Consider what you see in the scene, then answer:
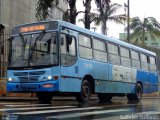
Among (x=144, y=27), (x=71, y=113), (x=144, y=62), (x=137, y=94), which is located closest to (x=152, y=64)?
(x=144, y=62)

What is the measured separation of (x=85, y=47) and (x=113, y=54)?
3176 mm

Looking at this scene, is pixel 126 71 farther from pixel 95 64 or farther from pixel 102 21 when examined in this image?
pixel 102 21

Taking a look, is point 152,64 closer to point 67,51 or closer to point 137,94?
point 137,94

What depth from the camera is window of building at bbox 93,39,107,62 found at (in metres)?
18.3

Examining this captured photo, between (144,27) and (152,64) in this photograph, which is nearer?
(152,64)

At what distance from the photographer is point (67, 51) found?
15891 mm

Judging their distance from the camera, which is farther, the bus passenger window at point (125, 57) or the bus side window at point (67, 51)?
the bus passenger window at point (125, 57)

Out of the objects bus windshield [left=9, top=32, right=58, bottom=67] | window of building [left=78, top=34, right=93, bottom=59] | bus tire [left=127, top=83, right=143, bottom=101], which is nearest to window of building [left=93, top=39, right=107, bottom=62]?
window of building [left=78, top=34, right=93, bottom=59]

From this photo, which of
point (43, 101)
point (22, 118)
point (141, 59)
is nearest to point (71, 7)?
point (141, 59)

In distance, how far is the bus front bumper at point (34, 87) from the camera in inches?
601

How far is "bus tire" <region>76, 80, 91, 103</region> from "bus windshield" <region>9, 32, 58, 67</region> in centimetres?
207

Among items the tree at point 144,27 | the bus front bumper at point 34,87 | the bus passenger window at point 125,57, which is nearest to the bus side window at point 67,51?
the bus front bumper at point 34,87

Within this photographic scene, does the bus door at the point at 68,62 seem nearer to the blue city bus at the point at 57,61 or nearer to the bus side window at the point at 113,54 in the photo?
the blue city bus at the point at 57,61

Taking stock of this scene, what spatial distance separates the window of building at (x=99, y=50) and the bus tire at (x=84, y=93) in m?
1.52
